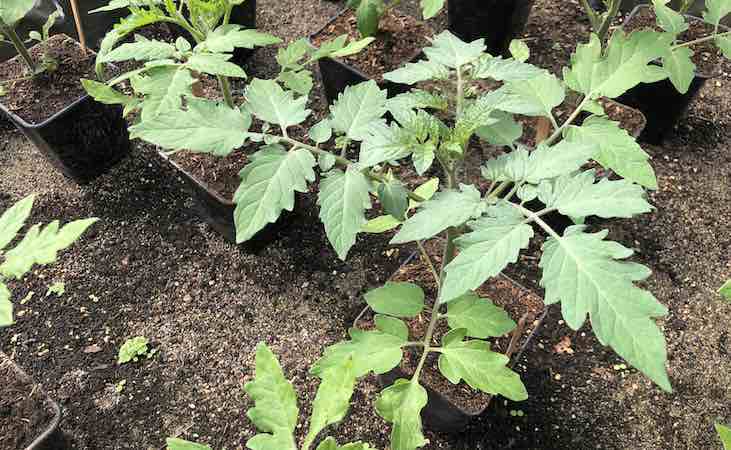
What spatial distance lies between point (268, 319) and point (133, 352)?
46 cm

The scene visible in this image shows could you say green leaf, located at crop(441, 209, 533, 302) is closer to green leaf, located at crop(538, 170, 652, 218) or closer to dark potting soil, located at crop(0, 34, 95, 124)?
green leaf, located at crop(538, 170, 652, 218)

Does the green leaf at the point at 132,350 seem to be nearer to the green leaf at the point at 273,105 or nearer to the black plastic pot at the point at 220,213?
the black plastic pot at the point at 220,213

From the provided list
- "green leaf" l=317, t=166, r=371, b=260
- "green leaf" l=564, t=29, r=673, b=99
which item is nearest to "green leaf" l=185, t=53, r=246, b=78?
"green leaf" l=317, t=166, r=371, b=260

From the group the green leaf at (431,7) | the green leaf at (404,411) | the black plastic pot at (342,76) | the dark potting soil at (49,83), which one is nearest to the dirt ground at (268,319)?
the dark potting soil at (49,83)

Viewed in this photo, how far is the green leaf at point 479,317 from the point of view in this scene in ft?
4.44

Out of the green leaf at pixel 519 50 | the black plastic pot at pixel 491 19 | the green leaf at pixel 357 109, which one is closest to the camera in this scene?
the green leaf at pixel 357 109

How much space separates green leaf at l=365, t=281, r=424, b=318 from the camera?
1.43 metres

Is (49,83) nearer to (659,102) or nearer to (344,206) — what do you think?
(344,206)

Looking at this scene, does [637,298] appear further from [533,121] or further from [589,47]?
[533,121]

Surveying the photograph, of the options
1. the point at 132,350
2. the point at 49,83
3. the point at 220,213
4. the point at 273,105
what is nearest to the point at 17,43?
the point at 49,83

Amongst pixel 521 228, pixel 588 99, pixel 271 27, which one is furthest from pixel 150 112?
pixel 271 27

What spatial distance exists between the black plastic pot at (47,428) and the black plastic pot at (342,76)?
139 cm

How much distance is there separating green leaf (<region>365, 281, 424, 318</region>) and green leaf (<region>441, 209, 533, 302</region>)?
0.42m

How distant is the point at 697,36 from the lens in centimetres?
230
